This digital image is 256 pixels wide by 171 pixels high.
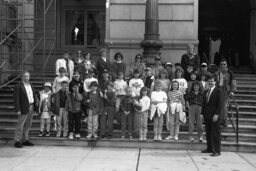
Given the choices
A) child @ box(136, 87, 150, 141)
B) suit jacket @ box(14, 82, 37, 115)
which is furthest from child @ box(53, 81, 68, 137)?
child @ box(136, 87, 150, 141)

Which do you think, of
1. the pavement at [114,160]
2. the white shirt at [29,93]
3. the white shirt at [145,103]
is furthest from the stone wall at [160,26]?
the pavement at [114,160]

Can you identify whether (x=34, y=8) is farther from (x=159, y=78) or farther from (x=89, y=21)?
(x=159, y=78)

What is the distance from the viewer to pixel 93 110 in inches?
508

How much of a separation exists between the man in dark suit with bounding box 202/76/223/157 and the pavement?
31cm

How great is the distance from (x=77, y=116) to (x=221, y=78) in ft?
14.8

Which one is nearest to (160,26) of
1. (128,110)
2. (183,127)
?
(183,127)

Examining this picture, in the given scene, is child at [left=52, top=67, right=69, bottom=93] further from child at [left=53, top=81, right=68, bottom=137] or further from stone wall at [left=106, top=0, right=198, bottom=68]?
stone wall at [left=106, top=0, right=198, bottom=68]

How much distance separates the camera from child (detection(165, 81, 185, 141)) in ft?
42.1

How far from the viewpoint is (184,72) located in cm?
1444

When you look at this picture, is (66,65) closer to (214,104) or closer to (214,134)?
(214,104)

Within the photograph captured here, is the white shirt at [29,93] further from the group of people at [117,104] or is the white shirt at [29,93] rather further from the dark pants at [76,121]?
the dark pants at [76,121]

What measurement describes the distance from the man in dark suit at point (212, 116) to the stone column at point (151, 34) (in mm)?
4550

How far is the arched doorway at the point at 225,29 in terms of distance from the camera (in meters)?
23.6

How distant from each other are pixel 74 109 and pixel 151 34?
16.2 feet
